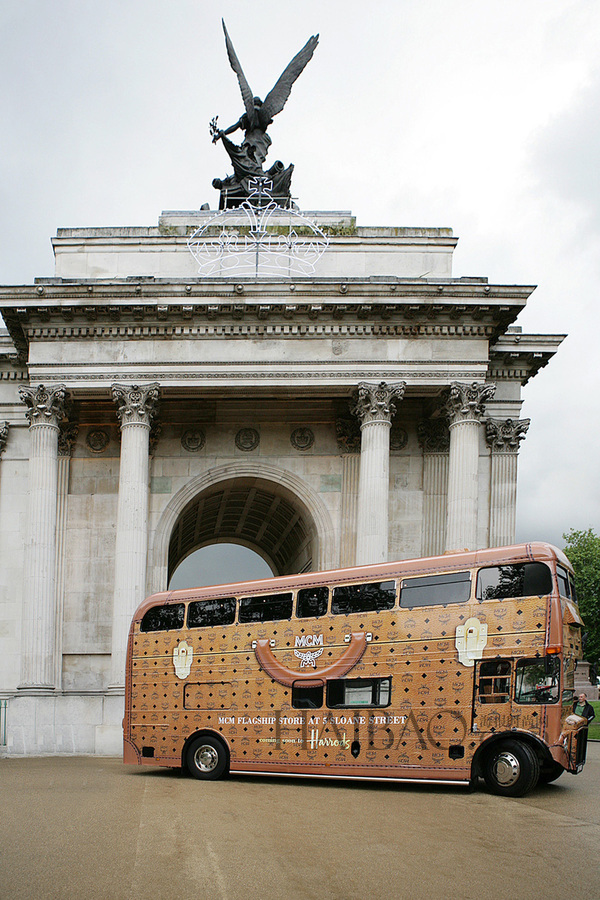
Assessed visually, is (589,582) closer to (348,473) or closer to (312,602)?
(348,473)

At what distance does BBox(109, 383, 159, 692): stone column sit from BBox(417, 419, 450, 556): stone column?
1004 centimetres

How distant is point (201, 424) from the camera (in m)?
38.0

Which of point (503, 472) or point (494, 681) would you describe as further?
point (503, 472)

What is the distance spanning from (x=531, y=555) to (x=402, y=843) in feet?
25.5

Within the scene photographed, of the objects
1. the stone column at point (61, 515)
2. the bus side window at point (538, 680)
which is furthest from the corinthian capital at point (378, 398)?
the bus side window at point (538, 680)

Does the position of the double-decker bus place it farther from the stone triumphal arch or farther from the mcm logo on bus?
the stone triumphal arch

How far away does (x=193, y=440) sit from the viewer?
37.8m

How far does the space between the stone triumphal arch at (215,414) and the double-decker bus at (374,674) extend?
894cm

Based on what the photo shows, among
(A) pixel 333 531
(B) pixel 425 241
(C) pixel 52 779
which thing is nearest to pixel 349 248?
(B) pixel 425 241

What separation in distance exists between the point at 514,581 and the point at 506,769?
3675 mm

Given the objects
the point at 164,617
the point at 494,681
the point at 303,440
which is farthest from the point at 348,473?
the point at 494,681

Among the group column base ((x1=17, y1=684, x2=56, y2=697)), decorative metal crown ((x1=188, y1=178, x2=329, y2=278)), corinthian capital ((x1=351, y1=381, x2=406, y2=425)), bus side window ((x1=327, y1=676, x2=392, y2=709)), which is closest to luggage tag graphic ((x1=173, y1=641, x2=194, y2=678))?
bus side window ((x1=327, y1=676, x2=392, y2=709))

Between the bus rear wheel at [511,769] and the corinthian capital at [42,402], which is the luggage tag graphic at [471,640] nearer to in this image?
the bus rear wheel at [511,769]

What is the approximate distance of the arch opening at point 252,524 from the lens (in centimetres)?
3850
